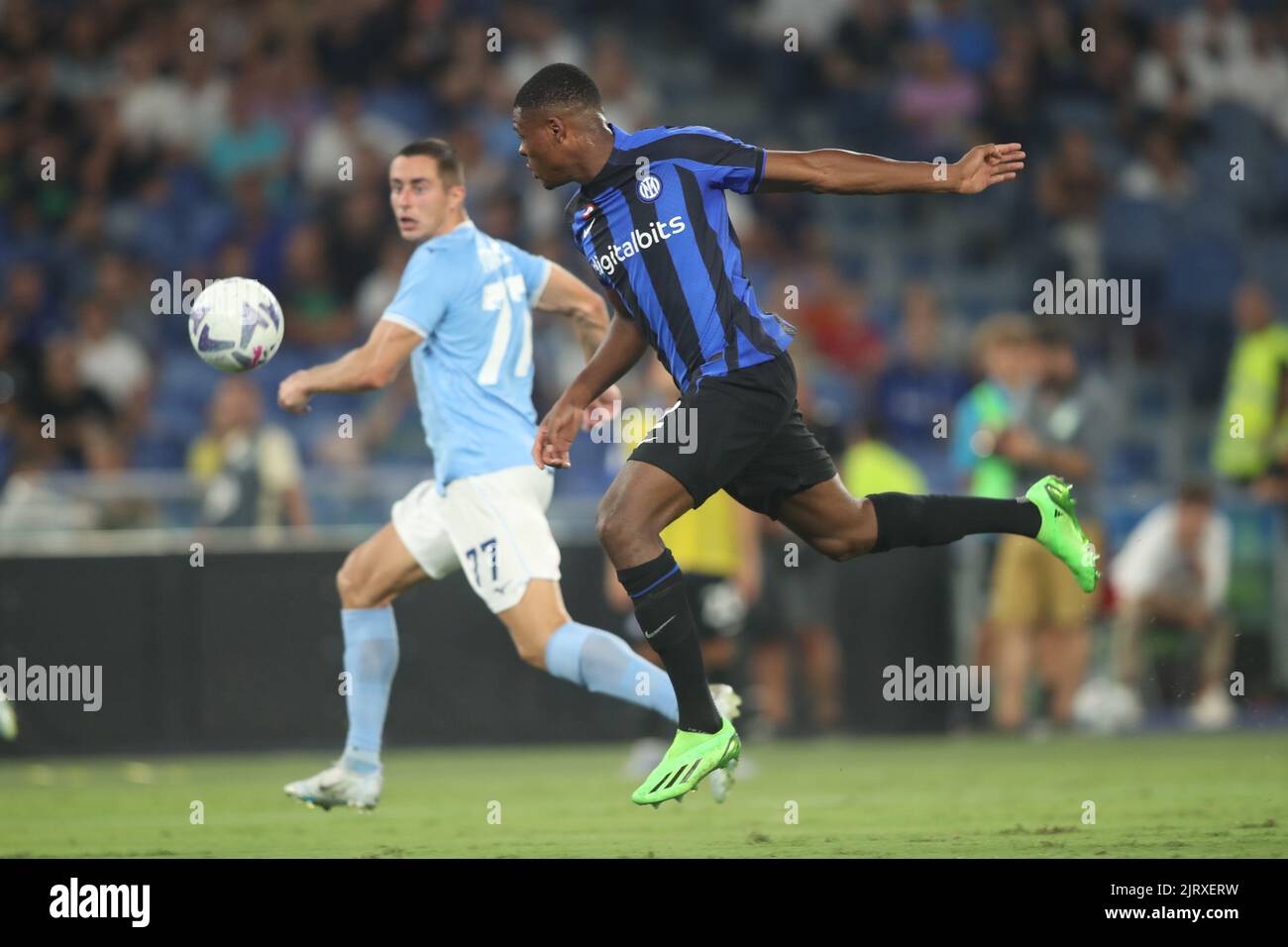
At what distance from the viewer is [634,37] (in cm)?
1697

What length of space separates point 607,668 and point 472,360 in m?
1.32

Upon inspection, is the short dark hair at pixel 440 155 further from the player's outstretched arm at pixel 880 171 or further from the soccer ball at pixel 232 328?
the player's outstretched arm at pixel 880 171

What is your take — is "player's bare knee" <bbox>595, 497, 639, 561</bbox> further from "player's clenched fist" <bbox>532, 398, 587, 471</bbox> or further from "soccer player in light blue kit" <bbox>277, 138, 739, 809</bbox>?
"soccer player in light blue kit" <bbox>277, 138, 739, 809</bbox>

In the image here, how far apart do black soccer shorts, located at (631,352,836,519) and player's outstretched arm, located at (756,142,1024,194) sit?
623 millimetres

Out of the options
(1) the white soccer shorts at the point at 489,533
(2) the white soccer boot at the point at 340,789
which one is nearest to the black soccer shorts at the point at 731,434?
(1) the white soccer shorts at the point at 489,533

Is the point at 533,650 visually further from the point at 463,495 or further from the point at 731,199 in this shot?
the point at 731,199

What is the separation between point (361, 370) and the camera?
6957mm

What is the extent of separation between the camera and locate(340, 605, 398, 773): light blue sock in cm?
758

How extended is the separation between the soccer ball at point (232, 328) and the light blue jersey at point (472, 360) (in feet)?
1.97

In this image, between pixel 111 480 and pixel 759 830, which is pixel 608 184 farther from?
pixel 111 480

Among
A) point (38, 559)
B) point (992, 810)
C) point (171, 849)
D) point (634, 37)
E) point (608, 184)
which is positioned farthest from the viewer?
point (634, 37)

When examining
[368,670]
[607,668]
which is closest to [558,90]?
[607,668]

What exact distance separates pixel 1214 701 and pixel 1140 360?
333 cm
